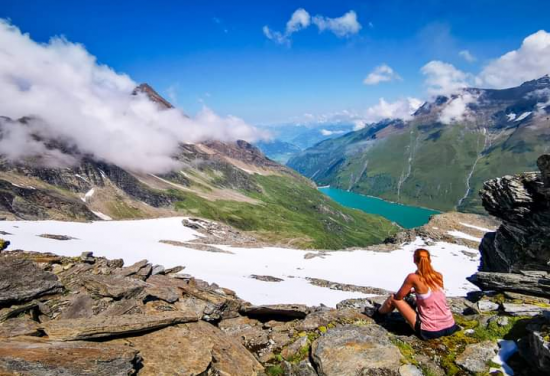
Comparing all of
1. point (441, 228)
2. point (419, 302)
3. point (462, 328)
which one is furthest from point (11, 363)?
point (441, 228)

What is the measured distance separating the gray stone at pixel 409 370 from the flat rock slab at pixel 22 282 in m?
15.4

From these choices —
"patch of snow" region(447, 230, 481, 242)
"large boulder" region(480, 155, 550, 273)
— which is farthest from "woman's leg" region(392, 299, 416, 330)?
"patch of snow" region(447, 230, 481, 242)

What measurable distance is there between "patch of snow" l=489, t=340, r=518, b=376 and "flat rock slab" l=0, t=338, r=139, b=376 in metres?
10.8

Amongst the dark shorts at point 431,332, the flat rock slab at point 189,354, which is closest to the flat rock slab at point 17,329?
the flat rock slab at point 189,354

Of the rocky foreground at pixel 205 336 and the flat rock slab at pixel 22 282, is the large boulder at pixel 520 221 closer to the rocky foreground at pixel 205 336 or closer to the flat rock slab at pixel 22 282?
the rocky foreground at pixel 205 336

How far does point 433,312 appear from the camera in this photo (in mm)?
12078

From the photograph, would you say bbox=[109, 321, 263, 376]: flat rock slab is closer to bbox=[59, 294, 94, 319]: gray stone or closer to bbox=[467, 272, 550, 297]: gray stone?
bbox=[59, 294, 94, 319]: gray stone

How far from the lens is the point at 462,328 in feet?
42.5

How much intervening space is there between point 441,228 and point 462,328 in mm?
96093

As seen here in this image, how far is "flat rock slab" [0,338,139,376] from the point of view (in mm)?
7637

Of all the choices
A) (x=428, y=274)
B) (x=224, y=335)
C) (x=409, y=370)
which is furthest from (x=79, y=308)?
(x=428, y=274)

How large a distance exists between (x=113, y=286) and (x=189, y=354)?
311 inches

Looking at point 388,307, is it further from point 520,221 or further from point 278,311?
point 520,221

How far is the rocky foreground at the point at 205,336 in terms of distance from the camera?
905cm
